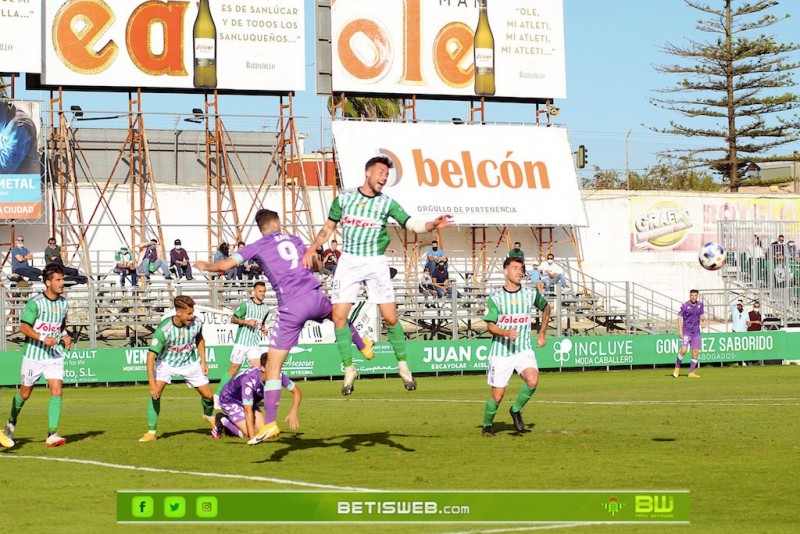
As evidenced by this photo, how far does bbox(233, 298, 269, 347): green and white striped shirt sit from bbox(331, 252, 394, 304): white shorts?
21.2ft

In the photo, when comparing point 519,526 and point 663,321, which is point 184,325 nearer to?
point 519,526

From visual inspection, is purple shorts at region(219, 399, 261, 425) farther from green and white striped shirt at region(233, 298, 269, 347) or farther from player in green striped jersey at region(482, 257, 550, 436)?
green and white striped shirt at region(233, 298, 269, 347)

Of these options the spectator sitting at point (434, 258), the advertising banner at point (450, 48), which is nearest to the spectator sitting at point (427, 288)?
the spectator sitting at point (434, 258)

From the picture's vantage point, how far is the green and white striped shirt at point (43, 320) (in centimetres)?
1530

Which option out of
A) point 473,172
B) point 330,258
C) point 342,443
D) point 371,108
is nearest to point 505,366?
point 342,443

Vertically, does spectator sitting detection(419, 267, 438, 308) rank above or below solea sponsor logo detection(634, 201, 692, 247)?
below

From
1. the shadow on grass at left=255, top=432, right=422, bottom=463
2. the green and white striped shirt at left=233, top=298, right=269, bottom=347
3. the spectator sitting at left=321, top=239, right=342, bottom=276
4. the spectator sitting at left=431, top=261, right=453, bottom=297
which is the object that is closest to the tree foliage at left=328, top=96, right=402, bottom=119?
the spectator sitting at left=431, top=261, right=453, bottom=297

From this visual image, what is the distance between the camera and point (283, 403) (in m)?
22.8

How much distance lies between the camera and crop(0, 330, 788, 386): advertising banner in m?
31.1

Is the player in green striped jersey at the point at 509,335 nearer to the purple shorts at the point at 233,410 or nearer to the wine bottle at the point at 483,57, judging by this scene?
the purple shorts at the point at 233,410

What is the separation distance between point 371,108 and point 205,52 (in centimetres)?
1759

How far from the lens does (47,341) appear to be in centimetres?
1520

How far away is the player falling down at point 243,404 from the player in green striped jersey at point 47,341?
83.3 inches

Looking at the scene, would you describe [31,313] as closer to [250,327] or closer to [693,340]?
[250,327]
